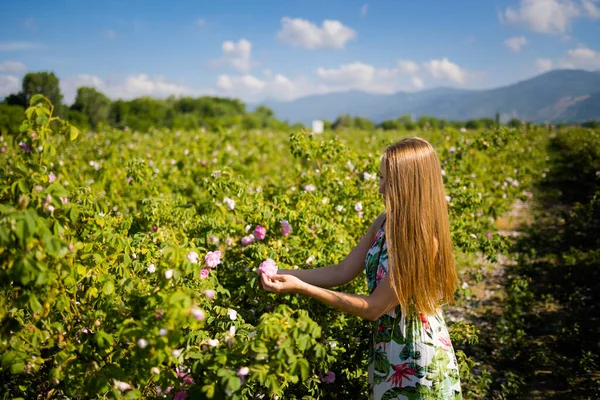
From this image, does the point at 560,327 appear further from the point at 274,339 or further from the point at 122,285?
the point at 122,285

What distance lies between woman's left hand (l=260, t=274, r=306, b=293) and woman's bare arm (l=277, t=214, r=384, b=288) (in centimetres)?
24

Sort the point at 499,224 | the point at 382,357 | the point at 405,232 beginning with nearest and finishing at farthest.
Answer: the point at 405,232 < the point at 382,357 < the point at 499,224

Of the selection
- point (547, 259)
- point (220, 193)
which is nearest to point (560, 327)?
point (547, 259)

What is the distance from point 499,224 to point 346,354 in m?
7.00

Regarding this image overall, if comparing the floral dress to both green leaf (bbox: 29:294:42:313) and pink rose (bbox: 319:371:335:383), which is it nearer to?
pink rose (bbox: 319:371:335:383)

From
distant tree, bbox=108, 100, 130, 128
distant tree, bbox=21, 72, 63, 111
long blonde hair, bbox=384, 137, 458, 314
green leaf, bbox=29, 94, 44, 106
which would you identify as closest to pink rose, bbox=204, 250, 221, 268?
long blonde hair, bbox=384, 137, 458, 314

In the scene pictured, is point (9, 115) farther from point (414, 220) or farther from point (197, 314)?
point (414, 220)

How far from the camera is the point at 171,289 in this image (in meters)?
1.60

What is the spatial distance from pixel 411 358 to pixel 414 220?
612 mm

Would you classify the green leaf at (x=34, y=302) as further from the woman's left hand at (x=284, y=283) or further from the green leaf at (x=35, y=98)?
the woman's left hand at (x=284, y=283)

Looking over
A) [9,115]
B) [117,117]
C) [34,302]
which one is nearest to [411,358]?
[34,302]

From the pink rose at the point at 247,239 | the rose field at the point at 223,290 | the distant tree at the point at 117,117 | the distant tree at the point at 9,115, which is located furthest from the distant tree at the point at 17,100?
the pink rose at the point at 247,239

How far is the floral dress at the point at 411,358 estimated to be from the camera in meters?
1.73

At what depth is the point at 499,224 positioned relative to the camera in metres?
8.26
